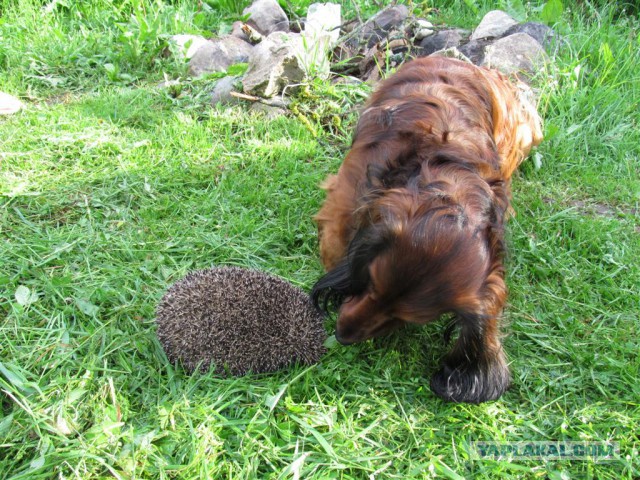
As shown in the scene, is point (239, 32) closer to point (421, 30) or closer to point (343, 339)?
point (421, 30)

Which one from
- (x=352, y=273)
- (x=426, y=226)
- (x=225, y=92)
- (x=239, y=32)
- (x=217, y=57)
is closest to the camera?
(x=426, y=226)

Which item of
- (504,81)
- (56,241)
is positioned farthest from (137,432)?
(504,81)

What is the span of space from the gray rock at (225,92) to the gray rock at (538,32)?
3.00 m

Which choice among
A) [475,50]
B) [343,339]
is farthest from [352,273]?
[475,50]

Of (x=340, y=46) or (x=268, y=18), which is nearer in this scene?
(x=340, y=46)

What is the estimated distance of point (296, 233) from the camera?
3.96 metres

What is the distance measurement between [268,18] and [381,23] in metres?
1.33

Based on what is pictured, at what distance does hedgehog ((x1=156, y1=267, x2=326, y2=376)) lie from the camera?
2855mm

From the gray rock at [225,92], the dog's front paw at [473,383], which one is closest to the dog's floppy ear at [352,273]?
the dog's front paw at [473,383]

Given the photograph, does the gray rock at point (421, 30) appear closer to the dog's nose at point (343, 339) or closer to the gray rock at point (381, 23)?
the gray rock at point (381, 23)

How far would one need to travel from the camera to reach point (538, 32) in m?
6.01

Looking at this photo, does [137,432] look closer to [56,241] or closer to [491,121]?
[56,241]

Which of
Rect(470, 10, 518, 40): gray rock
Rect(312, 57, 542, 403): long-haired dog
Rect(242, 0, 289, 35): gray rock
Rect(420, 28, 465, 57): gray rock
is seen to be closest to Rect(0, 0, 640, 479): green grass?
Rect(312, 57, 542, 403): long-haired dog

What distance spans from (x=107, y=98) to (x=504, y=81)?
11.6 feet
